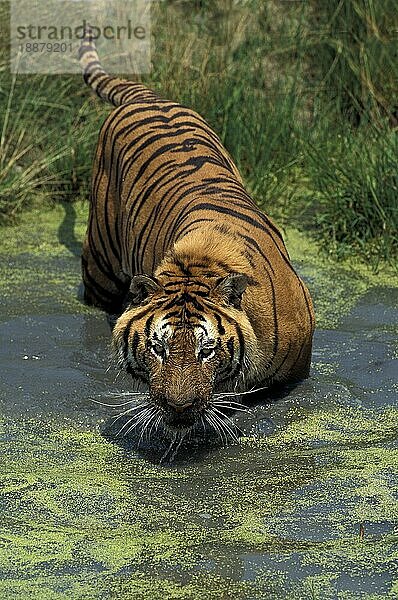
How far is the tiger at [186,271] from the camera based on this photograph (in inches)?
153

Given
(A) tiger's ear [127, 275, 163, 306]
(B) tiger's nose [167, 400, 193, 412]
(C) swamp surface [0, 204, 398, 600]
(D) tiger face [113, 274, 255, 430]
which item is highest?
(A) tiger's ear [127, 275, 163, 306]

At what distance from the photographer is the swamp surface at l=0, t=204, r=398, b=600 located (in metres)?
3.36

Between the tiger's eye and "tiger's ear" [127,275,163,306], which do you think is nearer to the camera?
the tiger's eye

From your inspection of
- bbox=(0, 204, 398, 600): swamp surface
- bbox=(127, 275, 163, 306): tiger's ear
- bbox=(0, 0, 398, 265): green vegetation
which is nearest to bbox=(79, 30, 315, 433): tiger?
bbox=(127, 275, 163, 306): tiger's ear

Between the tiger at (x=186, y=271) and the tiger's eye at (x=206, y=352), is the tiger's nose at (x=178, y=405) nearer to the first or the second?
the tiger at (x=186, y=271)

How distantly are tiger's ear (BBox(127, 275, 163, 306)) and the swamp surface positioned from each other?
56 centimetres

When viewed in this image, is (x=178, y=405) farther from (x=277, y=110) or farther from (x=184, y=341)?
(x=277, y=110)

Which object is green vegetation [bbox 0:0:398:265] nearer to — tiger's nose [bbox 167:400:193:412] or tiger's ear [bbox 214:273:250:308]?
tiger's ear [bbox 214:273:250:308]

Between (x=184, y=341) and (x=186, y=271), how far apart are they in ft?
1.16

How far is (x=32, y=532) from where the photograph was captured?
3.64m

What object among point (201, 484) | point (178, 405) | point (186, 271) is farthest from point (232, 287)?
point (201, 484)

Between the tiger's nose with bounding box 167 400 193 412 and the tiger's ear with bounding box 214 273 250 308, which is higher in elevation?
the tiger's ear with bounding box 214 273 250 308

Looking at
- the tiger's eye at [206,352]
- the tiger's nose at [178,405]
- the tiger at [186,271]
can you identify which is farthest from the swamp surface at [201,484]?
the tiger's eye at [206,352]

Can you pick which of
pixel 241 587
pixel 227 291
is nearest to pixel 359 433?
pixel 227 291
